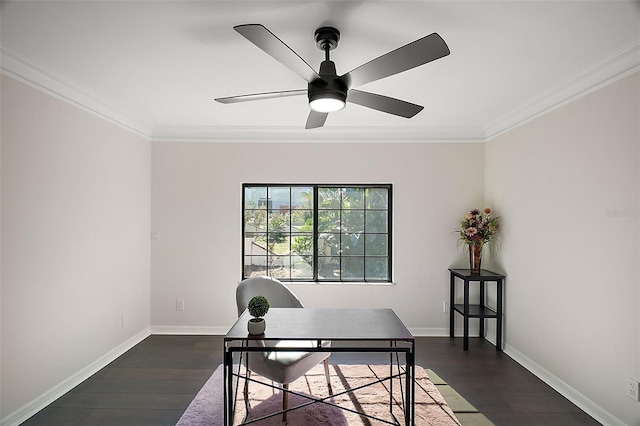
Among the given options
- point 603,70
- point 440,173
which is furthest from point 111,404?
point 603,70

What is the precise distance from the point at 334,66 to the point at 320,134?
2.29 metres

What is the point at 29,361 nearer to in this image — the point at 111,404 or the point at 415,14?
the point at 111,404

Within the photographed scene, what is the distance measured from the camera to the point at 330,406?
269cm

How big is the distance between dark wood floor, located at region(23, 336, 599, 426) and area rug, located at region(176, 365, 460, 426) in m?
0.17

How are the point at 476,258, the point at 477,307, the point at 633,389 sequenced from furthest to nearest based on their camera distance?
the point at 477,307
the point at 476,258
the point at 633,389

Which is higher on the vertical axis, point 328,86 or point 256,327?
point 328,86

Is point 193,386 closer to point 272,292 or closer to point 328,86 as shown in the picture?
point 272,292

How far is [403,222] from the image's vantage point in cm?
440

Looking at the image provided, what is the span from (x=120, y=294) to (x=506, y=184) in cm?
399

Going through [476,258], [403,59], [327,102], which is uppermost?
[403,59]

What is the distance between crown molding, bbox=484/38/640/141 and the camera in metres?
2.35

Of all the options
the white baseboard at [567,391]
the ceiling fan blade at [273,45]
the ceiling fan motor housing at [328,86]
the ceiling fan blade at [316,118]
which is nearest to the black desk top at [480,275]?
the white baseboard at [567,391]

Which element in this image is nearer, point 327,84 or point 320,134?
point 327,84

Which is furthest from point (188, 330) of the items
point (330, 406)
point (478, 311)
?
point (478, 311)
